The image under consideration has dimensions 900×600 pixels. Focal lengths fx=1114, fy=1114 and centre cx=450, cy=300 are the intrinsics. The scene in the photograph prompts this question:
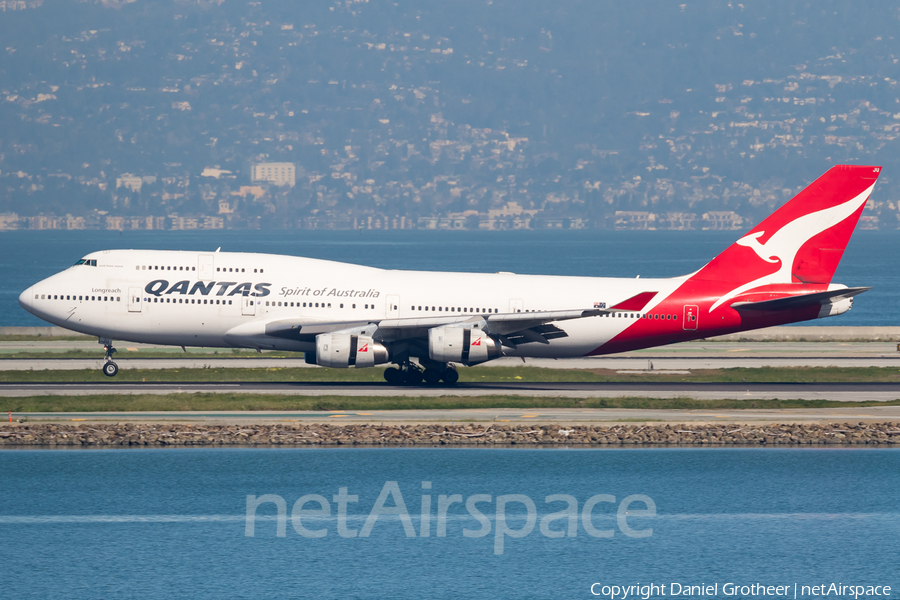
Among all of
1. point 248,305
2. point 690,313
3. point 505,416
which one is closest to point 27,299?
point 248,305

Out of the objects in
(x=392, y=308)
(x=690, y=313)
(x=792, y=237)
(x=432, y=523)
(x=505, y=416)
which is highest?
(x=792, y=237)

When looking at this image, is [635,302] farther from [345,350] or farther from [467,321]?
[345,350]

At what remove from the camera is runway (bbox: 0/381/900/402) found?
47.8m

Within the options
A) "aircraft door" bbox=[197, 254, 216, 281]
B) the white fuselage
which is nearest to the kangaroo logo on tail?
the white fuselage

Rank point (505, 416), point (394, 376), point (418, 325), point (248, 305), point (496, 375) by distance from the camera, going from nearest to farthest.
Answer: point (505, 416) < point (418, 325) < point (248, 305) < point (394, 376) < point (496, 375)

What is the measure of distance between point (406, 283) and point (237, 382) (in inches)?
364

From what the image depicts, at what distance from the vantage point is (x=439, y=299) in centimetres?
5078

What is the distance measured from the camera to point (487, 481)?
122ft

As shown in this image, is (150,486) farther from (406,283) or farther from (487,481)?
(406,283)

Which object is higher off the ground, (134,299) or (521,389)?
(134,299)

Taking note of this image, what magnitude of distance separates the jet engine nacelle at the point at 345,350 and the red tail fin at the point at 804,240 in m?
15.9

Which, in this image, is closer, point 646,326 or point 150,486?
point 150,486

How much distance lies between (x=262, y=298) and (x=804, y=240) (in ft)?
83.0

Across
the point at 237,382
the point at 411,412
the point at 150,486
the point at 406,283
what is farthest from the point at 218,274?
the point at 150,486
